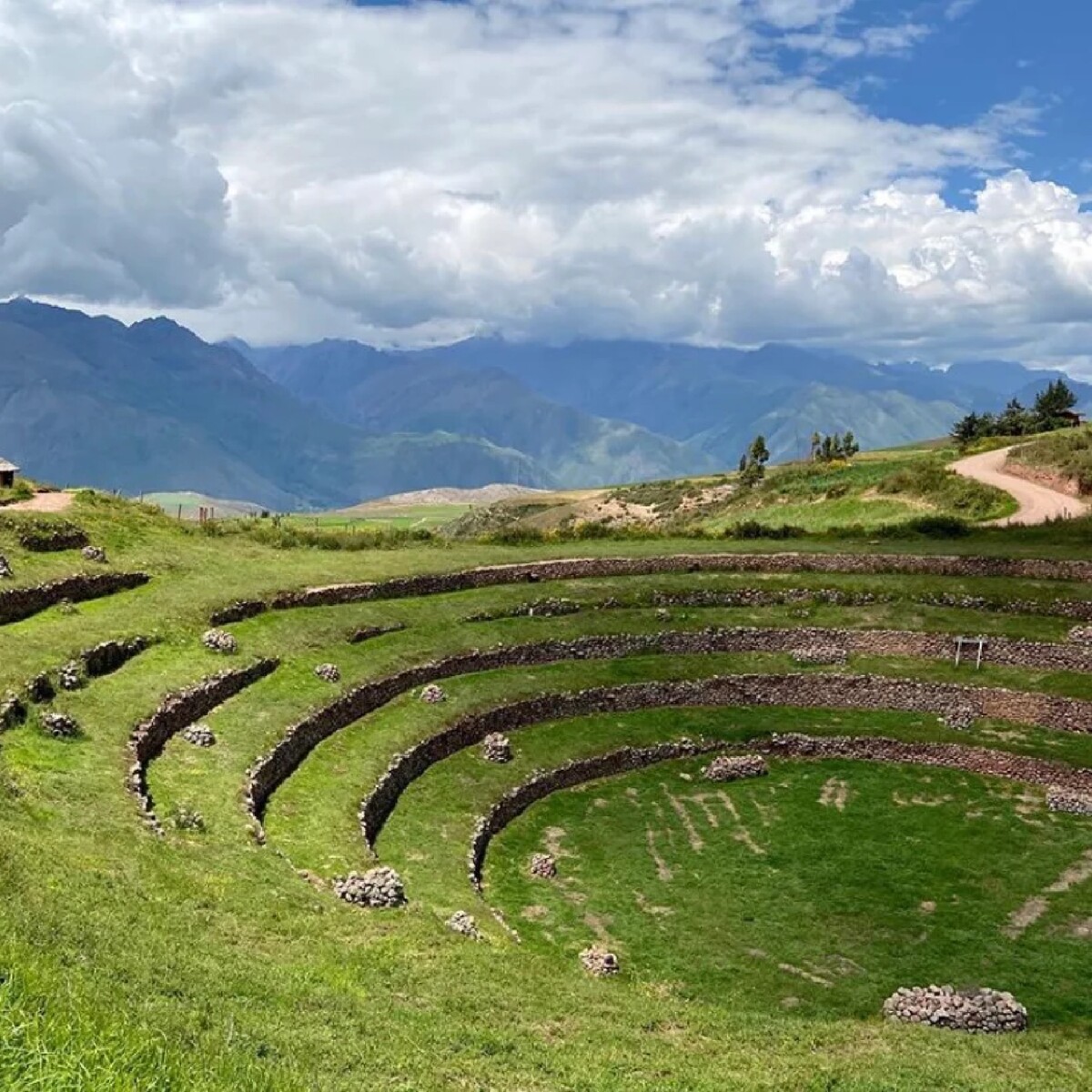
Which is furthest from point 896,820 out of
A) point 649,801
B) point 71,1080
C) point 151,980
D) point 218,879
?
point 71,1080

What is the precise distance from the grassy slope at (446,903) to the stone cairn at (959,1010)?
0.84 meters

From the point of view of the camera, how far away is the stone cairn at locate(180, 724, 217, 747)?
122 feet

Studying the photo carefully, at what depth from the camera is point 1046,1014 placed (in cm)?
2892

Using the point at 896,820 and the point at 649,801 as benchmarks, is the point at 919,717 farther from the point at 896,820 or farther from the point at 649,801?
the point at 649,801

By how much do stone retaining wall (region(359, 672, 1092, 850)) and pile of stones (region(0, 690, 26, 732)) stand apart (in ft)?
60.8

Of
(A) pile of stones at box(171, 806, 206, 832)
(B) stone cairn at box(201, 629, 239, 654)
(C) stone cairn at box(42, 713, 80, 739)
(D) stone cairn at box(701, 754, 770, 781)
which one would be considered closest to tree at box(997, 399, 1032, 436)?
(D) stone cairn at box(701, 754, 770, 781)

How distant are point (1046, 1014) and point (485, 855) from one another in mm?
20095

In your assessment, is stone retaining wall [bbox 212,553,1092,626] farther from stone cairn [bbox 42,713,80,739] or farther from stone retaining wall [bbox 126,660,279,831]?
stone cairn [bbox 42,713,80,739]

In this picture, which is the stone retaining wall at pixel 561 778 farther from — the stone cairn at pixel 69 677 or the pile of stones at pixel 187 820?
the stone cairn at pixel 69 677

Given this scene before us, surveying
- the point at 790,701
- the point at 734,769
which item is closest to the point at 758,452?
the point at 790,701

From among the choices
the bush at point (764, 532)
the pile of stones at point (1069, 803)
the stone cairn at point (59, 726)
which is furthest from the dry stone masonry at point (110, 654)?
the bush at point (764, 532)

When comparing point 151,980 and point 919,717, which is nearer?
point 151,980

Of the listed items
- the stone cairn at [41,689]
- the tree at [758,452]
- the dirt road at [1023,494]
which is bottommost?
the stone cairn at [41,689]

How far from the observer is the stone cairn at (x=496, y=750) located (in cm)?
4700
